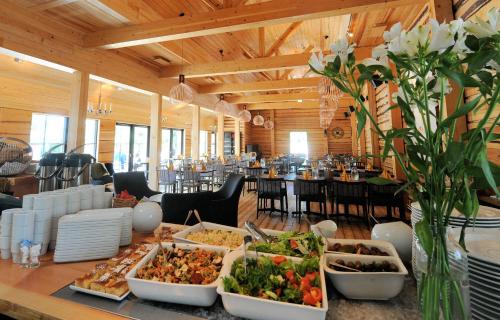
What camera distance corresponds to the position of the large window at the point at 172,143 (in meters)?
9.20

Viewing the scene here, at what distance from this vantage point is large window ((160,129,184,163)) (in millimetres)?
9204

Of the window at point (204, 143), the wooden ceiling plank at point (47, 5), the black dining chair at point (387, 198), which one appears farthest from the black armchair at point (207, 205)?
the window at point (204, 143)

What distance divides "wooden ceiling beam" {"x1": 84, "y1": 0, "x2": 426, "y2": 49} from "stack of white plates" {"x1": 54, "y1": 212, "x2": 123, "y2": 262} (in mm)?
2752

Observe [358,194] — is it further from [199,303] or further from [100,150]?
[100,150]

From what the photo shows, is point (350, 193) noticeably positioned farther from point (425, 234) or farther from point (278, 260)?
point (425, 234)

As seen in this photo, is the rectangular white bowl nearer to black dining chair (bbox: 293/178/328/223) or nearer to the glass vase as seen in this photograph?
the glass vase

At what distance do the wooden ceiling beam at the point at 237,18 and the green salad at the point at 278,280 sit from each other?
2.80 m

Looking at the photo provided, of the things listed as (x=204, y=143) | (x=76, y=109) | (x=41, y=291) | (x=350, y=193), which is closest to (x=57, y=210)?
(x=41, y=291)

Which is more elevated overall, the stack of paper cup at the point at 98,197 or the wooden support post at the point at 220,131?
the wooden support post at the point at 220,131

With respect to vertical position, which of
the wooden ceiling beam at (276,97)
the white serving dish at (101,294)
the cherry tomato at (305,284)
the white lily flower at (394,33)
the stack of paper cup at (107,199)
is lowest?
the white serving dish at (101,294)

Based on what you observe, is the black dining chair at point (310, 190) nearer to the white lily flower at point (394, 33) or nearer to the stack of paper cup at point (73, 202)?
the stack of paper cup at point (73, 202)

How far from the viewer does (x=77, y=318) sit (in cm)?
75

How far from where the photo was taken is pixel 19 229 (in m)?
1.12

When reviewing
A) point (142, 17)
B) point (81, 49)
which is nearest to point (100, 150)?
point (81, 49)
